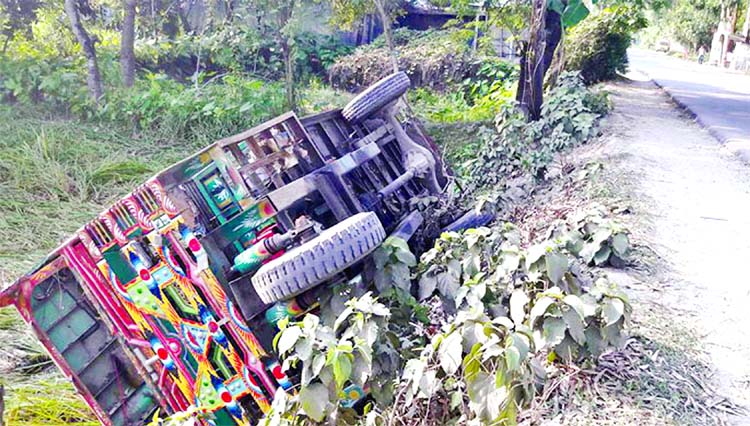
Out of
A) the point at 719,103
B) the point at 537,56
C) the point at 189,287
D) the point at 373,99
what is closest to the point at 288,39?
the point at 537,56

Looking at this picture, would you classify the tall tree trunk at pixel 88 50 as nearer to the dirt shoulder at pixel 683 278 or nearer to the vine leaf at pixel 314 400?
the dirt shoulder at pixel 683 278

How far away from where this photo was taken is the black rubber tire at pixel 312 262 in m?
2.93

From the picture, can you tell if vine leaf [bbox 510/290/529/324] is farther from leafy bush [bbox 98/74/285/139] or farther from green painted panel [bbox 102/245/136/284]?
leafy bush [bbox 98/74/285/139]

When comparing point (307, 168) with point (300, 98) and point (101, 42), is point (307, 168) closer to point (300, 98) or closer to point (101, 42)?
point (300, 98)

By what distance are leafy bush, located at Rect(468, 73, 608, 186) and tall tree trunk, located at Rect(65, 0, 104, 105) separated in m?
7.33

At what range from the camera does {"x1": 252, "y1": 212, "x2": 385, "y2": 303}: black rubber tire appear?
293 cm

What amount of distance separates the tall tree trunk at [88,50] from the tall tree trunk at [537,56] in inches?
292

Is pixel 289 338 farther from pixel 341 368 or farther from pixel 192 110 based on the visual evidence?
pixel 192 110

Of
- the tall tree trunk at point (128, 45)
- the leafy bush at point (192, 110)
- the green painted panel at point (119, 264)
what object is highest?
the tall tree trunk at point (128, 45)

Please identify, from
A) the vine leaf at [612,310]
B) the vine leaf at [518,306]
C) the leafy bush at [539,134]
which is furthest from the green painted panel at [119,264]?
the leafy bush at [539,134]

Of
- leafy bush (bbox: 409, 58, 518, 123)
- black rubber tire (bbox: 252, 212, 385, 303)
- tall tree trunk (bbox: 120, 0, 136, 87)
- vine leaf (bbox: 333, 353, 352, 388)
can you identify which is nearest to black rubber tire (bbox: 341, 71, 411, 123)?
black rubber tire (bbox: 252, 212, 385, 303)

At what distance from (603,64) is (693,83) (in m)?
3.95

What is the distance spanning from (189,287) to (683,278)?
2.78 metres

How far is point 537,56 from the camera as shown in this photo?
812cm
